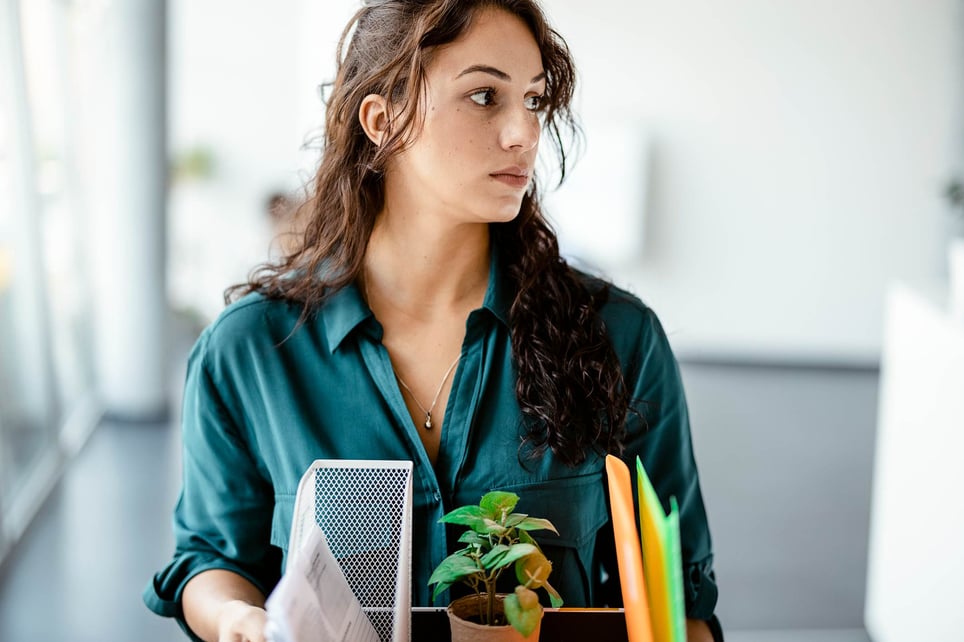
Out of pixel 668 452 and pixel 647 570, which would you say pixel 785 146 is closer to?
pixel 668 452

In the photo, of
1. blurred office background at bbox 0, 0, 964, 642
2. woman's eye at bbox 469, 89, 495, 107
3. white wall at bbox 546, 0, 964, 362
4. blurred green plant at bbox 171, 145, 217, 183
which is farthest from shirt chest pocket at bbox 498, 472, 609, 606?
blurred green plant at bbox 171, 145, 217, 183

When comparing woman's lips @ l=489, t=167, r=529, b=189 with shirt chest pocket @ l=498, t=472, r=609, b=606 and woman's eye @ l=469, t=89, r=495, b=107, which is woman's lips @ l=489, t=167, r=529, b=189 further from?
shirt chest pocket @ l=498, t=472, r=609, b=606

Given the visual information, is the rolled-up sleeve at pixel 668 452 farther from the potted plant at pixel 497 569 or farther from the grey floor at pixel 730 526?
the grey floor at pixel 730 526

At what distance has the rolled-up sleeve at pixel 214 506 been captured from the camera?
1427 mm

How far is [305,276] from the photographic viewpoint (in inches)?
60.9

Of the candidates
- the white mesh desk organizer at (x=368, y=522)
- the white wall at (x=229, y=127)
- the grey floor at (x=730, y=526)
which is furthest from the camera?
the white wall at (x=229, y=127)

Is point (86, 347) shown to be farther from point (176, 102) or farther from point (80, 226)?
point (176, 102)

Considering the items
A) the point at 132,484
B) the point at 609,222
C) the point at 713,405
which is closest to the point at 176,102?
the point at 609,222

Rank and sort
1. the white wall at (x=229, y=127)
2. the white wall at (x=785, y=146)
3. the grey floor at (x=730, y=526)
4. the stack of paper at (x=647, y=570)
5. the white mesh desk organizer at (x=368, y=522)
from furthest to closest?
the white wall at (x=229, y=127)
the white wall at (x=785, y=146)
the grey floor at (x=730, y=526)
the white mesh desk organizer at (x=368, y=522)
the stack of paper at (x=647, y=570)

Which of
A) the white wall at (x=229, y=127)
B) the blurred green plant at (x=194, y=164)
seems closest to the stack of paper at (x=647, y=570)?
the white wall at (x=229, y=127)

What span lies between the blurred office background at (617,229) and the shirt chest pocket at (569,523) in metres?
2.36

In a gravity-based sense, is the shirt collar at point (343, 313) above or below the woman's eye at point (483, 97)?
below

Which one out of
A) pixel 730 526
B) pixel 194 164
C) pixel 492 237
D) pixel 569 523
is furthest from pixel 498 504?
pixel 194 164

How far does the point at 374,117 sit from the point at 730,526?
3.49m
